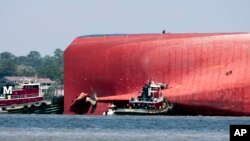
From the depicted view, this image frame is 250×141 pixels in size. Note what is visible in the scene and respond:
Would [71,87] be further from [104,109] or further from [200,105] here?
[200,105]

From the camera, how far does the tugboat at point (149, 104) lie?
106188mm

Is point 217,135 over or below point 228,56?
below

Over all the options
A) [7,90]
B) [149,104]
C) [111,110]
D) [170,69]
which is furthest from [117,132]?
[7,90]

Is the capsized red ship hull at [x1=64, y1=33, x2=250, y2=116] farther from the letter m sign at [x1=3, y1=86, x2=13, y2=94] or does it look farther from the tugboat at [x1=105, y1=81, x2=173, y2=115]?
the letter m sign at [x1=3, y1=86, x2=13, y2=94]

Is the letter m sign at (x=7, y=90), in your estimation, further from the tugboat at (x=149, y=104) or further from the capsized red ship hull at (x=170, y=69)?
the tugboat at (x=149, y=104)

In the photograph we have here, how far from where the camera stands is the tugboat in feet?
348

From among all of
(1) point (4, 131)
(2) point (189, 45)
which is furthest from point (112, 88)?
(1) point (4, 131)

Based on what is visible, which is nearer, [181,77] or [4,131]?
[4,131]

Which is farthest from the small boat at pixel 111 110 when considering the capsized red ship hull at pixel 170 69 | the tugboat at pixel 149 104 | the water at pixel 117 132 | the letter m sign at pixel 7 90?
the water at pixel 117 132

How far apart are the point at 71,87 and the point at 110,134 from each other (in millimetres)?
46854

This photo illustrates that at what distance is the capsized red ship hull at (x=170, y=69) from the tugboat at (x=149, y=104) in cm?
156

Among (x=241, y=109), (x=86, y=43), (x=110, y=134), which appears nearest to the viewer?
(x=110, y=134)

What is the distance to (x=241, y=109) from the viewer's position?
109 metres

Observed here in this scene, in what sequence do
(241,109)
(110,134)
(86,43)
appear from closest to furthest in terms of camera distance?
(110,134) → (241,109) → (86,43)
